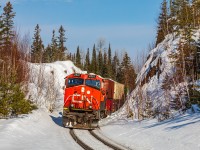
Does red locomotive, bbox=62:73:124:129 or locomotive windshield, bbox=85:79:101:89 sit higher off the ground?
locomotive windshield, bbox=85:79:101:89

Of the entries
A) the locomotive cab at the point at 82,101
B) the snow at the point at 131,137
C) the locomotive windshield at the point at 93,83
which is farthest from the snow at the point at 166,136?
the locomotive windshield at the point at 93,83

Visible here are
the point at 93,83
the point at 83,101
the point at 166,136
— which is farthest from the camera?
the point at 93,83

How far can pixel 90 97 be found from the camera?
20094mm

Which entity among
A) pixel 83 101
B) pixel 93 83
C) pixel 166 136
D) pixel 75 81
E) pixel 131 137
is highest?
pixel 75 81

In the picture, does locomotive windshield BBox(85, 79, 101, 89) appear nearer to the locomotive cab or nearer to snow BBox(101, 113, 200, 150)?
the locomotive cab

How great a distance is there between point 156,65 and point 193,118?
20076mm

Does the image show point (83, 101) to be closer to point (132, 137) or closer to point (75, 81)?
point (75, 81)

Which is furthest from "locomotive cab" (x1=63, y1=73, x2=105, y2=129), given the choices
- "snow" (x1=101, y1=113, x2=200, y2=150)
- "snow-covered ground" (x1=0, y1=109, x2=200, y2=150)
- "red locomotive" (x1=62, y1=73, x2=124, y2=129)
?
"snow-covered ground" (x1=0, y1=109, x2=200, y2=150)

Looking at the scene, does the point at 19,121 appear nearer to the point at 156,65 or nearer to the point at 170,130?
the point at 170,130

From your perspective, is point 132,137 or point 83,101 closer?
point 132,137

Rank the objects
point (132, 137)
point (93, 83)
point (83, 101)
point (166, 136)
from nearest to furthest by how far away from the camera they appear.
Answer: point (166, 136)
point (132, 137)
point (83, 101)
point (93, 83)

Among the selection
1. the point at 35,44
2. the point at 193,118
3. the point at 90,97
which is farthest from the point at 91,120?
the point at 35,44

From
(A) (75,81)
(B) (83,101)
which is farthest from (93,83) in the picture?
(B) (83,101)

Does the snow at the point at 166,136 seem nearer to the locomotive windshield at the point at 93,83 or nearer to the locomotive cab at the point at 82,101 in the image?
the locomotive cab at the point at 82,101
